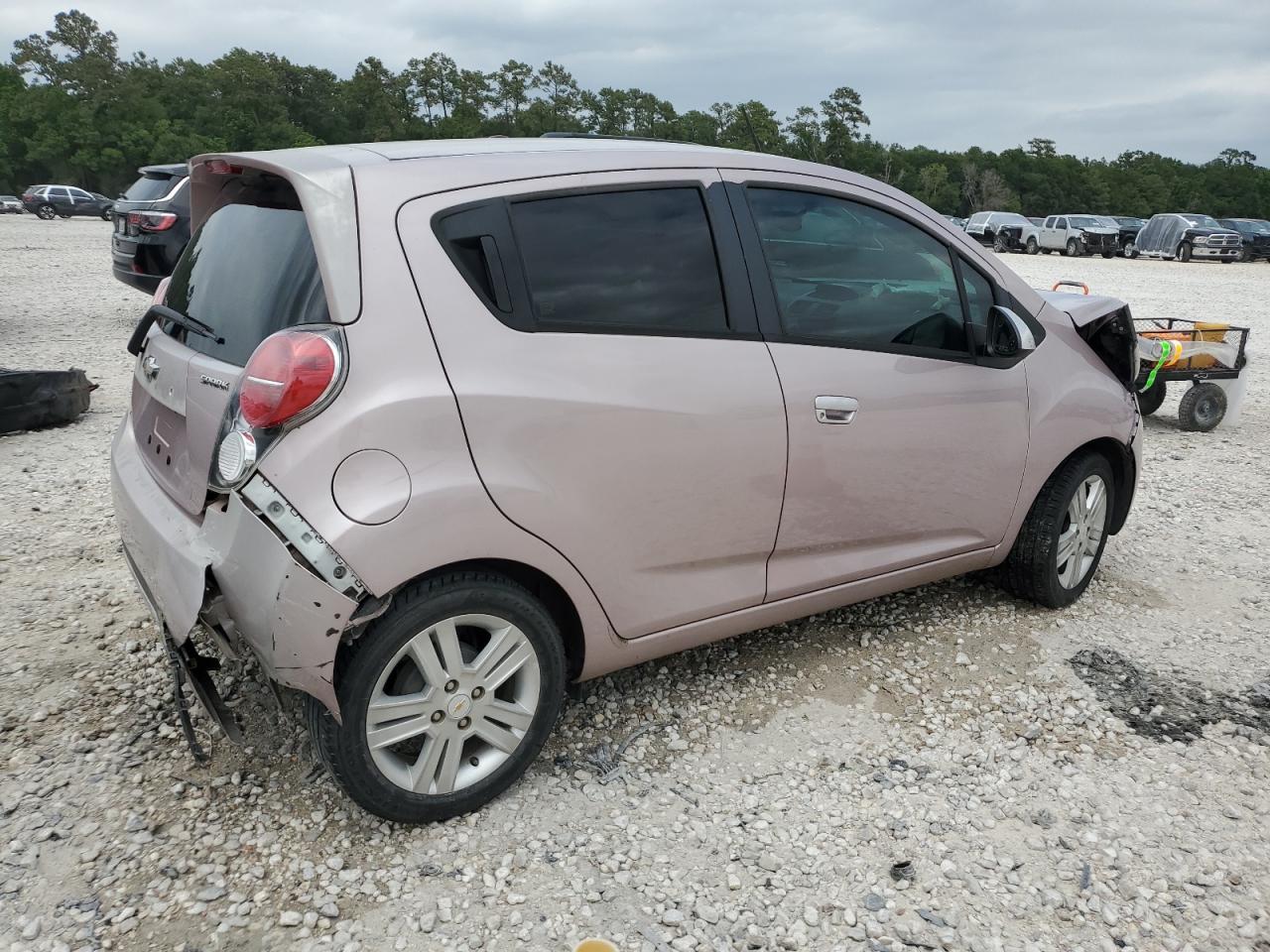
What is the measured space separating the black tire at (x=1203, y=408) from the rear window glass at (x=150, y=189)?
10539mm

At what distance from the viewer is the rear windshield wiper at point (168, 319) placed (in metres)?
2.80

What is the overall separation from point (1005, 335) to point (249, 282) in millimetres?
2633

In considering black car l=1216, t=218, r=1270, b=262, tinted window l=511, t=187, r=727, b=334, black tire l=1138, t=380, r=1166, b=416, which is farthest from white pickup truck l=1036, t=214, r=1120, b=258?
tinted window l=511, t=187, r=727, b=334

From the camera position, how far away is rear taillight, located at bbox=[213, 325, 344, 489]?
238 centimetres

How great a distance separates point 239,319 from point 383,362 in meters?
0.55

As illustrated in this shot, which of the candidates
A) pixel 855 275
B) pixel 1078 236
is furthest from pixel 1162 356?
pixel 1078 236

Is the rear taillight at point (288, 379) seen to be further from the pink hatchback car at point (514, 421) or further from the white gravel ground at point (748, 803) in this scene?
the white gravel ground at point (748, 803)

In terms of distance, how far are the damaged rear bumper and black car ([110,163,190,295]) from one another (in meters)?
8.59

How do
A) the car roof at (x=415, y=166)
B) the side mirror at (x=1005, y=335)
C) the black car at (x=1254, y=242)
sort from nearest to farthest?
the car roof at (x=415, y=166) < the side mirror at (x=1005, y=335) < the black car at (x=1254, y=242)

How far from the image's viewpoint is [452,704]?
266 cm

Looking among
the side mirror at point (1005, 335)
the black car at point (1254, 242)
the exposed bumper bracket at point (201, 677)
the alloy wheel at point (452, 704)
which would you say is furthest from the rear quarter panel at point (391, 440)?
the black car at point (1254, 242)

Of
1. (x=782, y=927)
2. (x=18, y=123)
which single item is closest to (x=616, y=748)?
(x=782, y=927)

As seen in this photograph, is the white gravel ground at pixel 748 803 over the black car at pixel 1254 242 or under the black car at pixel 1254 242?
under

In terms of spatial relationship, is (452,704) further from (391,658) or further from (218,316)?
(218,316)
